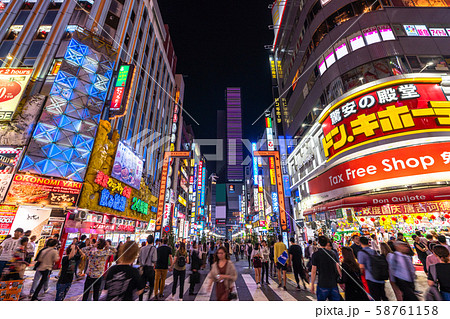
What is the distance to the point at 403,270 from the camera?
4.32 metres

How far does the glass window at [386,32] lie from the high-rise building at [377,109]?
0.20 ft

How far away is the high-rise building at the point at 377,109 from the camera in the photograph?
10.4m

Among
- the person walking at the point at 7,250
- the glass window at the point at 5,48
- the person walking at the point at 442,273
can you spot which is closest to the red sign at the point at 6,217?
→ the person walking at the point at 7,250

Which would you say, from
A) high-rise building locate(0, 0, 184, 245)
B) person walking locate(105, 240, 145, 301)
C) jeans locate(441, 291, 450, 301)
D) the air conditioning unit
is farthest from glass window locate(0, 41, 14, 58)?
jeans locate(441, 291, 450, 301)

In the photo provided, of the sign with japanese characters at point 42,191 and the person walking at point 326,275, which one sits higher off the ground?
the sign with japanese characters at point 42,191

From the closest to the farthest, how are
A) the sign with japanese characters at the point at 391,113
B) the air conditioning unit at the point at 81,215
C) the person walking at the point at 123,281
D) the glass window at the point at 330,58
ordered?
1. the person walking at the point at 123,281
2. the sign with japanese characters at the point at 391,113
3. the air conditioning unit at the point at 81,215
4. the glass window at the point at 330,58

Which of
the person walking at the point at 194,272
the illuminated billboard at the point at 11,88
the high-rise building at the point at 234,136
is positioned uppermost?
the high-rise building at the point at 234,136

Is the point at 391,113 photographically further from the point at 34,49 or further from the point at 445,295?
the point at 34,49

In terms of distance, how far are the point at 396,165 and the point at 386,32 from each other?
1019 centimetres

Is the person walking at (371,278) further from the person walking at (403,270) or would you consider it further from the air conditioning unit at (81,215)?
the air conditioning unit at (81,215)

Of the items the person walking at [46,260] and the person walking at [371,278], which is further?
the person walking at [46,260]

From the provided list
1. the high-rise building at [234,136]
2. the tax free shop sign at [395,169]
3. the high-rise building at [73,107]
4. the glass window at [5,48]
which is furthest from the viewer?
the high-rise building at [234,136]

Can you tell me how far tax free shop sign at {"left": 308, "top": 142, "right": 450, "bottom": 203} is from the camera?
9914 mm

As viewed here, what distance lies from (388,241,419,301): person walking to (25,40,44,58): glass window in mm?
24995
